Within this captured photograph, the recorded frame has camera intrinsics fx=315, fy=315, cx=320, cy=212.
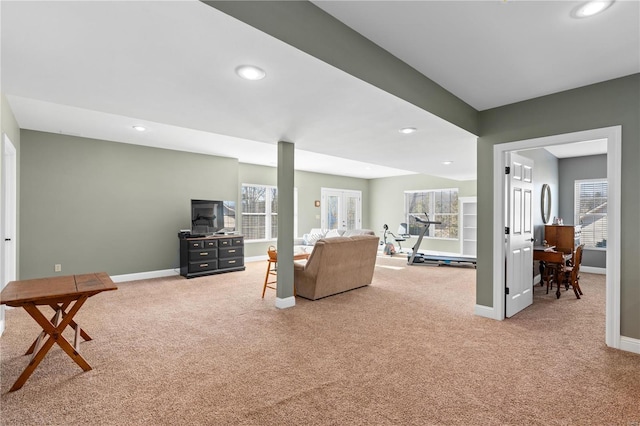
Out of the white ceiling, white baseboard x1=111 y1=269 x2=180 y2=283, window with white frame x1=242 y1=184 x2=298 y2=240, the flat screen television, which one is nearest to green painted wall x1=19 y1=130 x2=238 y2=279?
white baseboard x1=111 y1=269 x2=180 y2=283

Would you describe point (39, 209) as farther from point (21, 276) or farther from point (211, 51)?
point (211, 51)

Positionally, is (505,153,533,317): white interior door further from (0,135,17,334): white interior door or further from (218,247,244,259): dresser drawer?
(0,135,17,334): white interior door

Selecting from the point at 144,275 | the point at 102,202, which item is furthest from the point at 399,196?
the point at 102,202

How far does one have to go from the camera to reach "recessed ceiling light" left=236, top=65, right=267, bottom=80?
2.07m

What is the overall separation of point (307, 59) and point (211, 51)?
57 centimetres

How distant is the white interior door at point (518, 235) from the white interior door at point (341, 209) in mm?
6257

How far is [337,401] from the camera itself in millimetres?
2066

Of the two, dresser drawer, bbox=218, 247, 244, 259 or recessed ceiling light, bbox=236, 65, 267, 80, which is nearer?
recessed ceiling light, bbox=236, 65, 267, 80

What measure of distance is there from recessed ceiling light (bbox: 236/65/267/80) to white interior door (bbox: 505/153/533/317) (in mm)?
3037

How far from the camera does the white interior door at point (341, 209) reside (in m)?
9.95

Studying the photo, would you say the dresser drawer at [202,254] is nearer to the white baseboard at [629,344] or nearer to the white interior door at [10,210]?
the white interior door at [10,210]

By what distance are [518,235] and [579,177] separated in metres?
4.19

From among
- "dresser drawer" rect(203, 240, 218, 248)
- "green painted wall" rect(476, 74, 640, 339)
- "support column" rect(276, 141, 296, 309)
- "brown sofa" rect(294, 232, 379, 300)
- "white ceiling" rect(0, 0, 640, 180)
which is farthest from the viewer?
"dresser drawer" rect(203, 240, 218, 248)

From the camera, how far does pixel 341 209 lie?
34.1 ft
